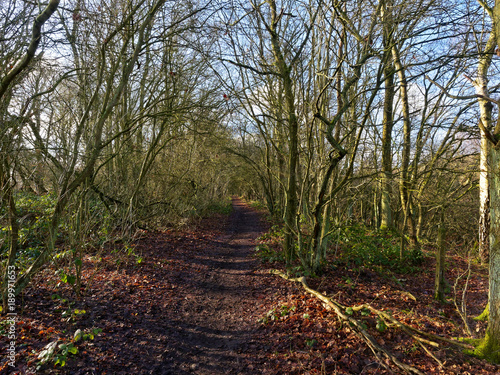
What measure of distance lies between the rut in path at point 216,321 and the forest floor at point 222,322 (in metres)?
0.02

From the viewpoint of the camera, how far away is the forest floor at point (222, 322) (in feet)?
11.3

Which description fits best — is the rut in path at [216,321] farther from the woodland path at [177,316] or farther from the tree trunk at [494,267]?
the tree trunk at [494,267]

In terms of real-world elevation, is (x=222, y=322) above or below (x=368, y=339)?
below

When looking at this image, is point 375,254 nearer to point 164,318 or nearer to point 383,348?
point 383,348

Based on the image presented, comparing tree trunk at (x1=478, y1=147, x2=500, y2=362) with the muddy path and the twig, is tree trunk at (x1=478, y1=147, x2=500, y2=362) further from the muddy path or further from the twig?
the muddy path

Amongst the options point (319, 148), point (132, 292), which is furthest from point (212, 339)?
point (319, 148)

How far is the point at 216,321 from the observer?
16.0ft

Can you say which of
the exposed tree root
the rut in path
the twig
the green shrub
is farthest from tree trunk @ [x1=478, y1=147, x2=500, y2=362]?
the green shrub

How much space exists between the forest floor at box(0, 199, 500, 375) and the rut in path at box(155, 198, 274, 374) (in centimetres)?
2

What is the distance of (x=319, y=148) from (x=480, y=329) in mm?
4564

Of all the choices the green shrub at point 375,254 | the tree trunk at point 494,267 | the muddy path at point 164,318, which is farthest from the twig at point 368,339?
the green shrub at point 375,254

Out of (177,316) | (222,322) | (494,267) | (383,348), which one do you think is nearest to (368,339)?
(383,348)

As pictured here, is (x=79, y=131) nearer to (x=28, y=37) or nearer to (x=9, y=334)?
(x=28, y=37)

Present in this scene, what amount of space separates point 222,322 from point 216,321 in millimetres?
108
